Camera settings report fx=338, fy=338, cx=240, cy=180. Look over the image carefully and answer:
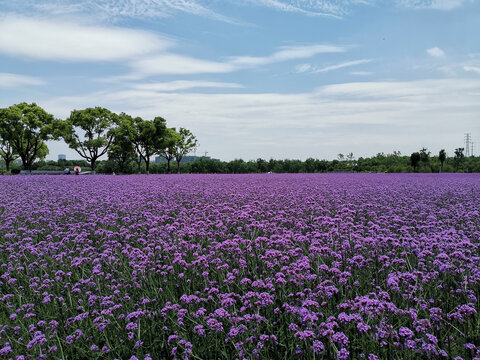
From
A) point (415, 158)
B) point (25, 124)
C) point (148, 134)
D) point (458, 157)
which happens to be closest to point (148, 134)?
point (148, 134)

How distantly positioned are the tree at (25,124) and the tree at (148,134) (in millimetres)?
11157

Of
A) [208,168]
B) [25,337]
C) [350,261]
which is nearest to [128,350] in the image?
[25,337]

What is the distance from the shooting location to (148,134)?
168ft

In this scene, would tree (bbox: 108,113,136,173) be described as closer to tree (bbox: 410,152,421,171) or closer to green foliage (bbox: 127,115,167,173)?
green foliage (bbox: 127,115,167,173)

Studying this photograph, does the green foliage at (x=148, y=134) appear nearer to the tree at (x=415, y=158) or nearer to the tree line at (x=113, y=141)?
the tree line at (x=113, y=141)

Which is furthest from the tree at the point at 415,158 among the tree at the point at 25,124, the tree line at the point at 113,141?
the tree at the point at 25,124

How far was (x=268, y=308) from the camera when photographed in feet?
10.7

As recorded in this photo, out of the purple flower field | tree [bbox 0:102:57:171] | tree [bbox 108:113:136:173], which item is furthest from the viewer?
tree [bbox 108:113:136:173]

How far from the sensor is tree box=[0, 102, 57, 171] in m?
44.3

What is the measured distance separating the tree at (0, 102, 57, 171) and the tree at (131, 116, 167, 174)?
11.2 meters

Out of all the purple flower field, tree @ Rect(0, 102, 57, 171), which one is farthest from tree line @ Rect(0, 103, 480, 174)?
the purple flower field

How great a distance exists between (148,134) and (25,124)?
52.9 feet

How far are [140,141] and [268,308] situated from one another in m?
51.8

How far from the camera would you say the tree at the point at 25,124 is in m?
44.3
